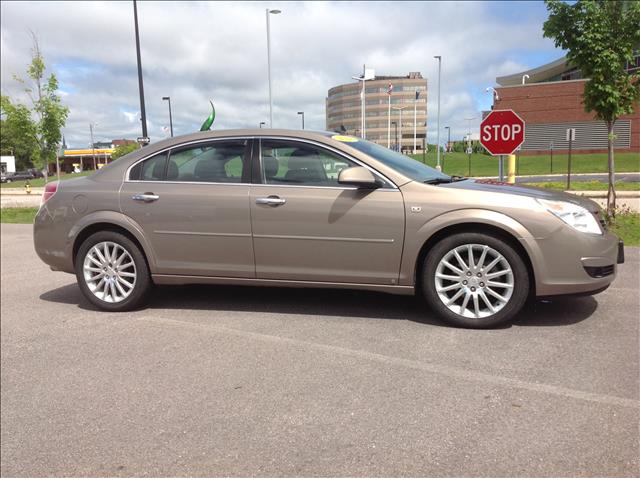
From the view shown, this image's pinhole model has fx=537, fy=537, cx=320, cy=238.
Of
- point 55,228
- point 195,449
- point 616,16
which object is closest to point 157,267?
point 55,228

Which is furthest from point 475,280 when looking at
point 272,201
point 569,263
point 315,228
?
point 272,201

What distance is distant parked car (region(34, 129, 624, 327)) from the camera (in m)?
4.14

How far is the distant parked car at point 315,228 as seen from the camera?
4137 mm

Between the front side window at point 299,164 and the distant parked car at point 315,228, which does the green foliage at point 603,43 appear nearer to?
the distant parked car at point 315,228

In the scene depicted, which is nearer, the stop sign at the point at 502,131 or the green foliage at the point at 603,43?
the stop sign at the point at 502,131

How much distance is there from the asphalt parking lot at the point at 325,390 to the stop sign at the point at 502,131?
441cm

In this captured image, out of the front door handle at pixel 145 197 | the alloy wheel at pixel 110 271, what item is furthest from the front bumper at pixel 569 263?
the alloy wheel at pixel 110 271

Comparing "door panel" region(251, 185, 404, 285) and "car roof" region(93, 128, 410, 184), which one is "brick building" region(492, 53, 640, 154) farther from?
"door panel" region(251, 185, 404, 285)

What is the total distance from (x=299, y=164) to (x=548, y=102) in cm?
5189

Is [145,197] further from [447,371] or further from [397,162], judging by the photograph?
[447,371]

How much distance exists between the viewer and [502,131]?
355 inches

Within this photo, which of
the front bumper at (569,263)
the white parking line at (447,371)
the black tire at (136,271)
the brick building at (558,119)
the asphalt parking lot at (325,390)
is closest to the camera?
the asphalt parking lot at (325,390)

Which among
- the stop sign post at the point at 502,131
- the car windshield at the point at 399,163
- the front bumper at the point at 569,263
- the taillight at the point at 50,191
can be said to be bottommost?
the front bumper at the point at 569,263

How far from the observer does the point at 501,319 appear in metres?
4.19
